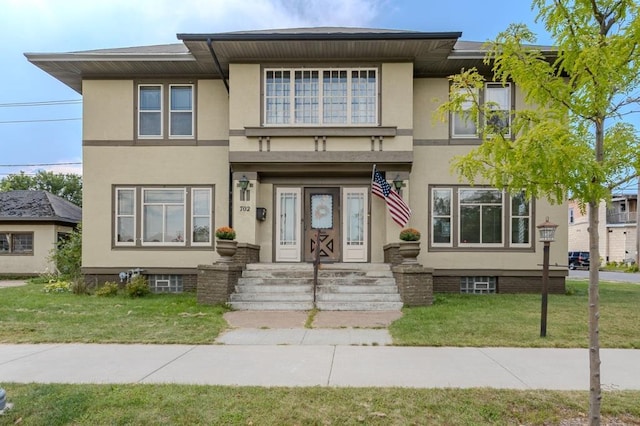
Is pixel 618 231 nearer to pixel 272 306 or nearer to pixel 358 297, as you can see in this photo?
pixel 358 297

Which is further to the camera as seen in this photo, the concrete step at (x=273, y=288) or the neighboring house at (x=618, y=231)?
the neighboring house at (x=618, y=231)

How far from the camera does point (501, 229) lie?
1343 centimetres

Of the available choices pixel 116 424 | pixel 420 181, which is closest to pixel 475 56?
pixel 420 181

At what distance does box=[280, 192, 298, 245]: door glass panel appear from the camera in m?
13.7

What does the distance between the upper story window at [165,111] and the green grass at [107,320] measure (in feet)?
16.5

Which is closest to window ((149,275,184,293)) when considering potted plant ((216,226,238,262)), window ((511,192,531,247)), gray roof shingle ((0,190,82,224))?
potted plant ((216,226,238,262))

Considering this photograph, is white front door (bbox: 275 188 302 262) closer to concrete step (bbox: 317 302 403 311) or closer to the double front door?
the double front door

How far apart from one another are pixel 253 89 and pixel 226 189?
314 cm

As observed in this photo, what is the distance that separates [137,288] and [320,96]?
7.39 metres

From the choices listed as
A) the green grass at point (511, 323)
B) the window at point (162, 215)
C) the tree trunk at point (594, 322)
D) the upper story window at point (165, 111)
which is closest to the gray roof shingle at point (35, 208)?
the window at point (162, 215)

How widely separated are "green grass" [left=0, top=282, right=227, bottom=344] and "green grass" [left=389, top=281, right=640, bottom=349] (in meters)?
3.76

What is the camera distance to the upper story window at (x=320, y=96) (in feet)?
41.7

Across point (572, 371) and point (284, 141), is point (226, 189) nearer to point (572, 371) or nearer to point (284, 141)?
point (284, 141)

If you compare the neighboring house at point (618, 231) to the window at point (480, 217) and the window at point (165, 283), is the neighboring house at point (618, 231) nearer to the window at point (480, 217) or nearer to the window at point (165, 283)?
the window at point (480, 217)
